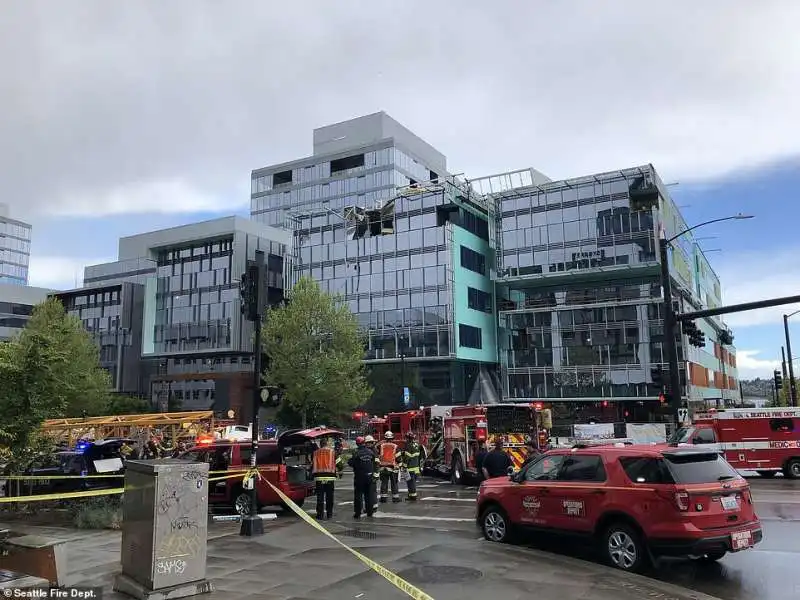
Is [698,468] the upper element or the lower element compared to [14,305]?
lower

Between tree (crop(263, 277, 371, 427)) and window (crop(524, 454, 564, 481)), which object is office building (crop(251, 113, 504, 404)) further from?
window (crop(524, 454, 564, 481))

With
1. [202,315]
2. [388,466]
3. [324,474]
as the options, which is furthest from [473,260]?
[324,474]

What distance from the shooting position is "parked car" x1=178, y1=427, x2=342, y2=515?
15062 mm

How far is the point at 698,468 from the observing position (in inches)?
349

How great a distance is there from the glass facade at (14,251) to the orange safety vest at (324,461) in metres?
155

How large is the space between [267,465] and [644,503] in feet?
29.8

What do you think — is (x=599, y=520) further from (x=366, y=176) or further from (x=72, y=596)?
(x=366, y=176)

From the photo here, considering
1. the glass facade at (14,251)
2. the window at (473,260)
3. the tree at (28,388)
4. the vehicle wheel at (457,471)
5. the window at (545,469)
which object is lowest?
the vehicle wheel at (457,471)

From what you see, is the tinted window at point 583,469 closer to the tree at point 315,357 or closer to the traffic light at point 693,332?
the traffic light at point 693,332

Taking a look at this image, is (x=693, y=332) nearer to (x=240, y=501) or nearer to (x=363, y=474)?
(x=363, y=474)

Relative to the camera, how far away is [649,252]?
164ft

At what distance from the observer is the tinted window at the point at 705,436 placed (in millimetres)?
22125

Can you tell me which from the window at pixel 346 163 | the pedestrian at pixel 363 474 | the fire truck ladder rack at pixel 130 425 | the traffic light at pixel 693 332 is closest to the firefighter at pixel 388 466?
the pedestrian at pixel 363 474

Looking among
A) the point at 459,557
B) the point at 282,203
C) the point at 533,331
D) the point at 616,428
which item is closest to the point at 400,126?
the point at 282,203
